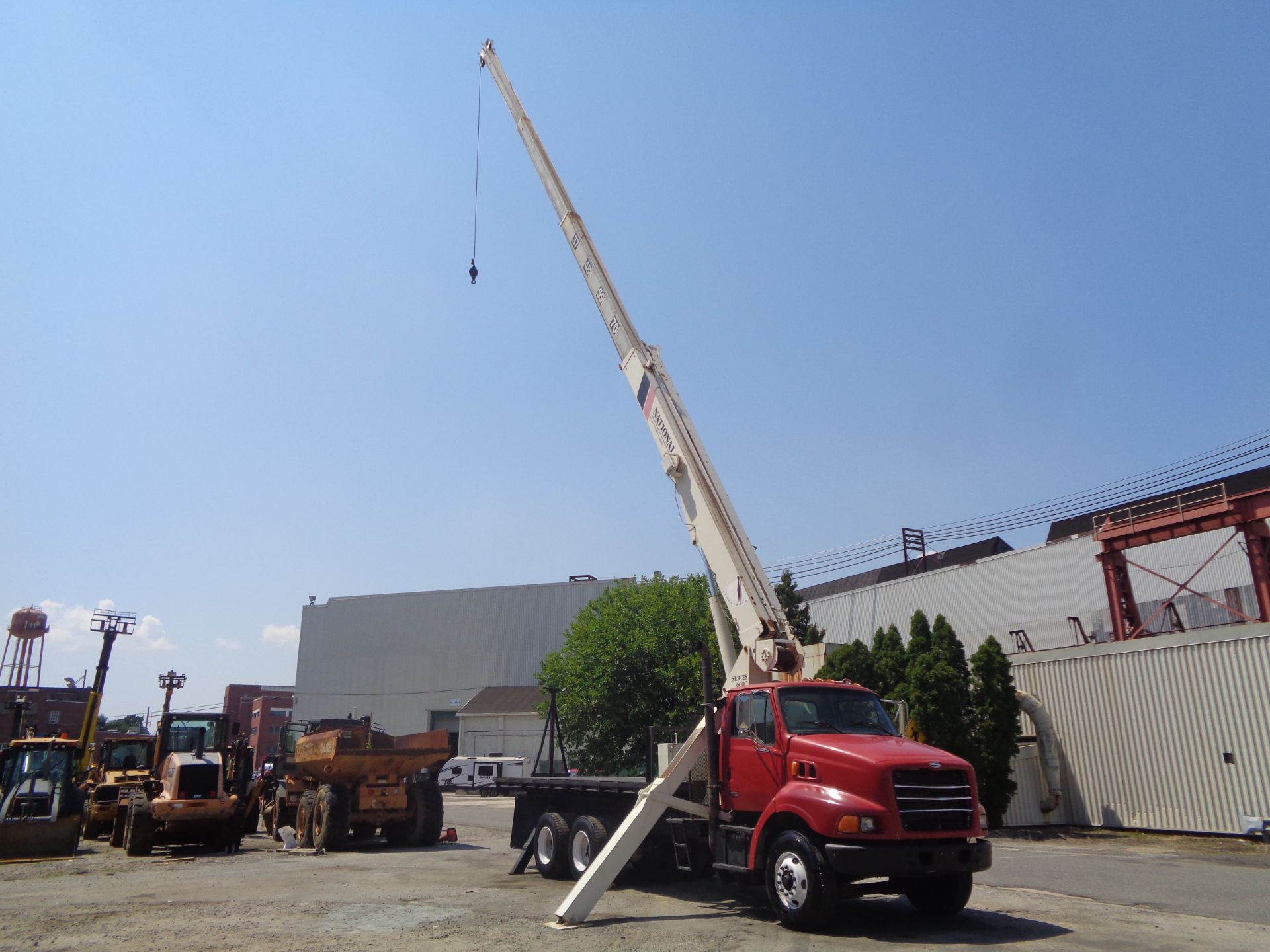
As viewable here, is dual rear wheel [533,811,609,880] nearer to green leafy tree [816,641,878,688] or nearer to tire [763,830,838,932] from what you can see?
tire [763,830,838,932]

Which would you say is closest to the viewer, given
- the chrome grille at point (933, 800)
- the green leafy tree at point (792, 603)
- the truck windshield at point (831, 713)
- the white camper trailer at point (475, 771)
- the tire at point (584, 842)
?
the chrome grille at point (933, 800)

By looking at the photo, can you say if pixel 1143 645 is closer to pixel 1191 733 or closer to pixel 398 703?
pixel 1191 733

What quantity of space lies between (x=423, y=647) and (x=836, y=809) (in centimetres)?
5894

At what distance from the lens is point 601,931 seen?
9219 mm

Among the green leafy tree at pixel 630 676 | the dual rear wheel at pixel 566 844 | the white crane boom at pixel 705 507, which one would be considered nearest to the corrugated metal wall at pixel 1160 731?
the white crane boom at pixel 705 507

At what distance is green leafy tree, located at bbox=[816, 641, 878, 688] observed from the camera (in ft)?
83.8

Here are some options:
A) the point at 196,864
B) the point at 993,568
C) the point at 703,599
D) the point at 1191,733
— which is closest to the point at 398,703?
the point at 703,599

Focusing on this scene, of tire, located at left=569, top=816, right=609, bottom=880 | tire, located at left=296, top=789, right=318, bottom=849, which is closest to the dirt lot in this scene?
tire, located at left=569, top=816, right=609, bottom=880

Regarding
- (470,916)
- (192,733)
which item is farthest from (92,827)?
(470,916)

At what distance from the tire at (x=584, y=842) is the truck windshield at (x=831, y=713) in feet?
11.8

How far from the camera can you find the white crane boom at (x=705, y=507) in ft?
38.2

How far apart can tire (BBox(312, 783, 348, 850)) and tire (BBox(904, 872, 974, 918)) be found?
40.5ft

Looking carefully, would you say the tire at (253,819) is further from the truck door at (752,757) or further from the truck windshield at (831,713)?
the truck windshield at (831,713)

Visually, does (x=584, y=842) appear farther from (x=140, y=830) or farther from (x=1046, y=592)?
(x=1046, y=592)
